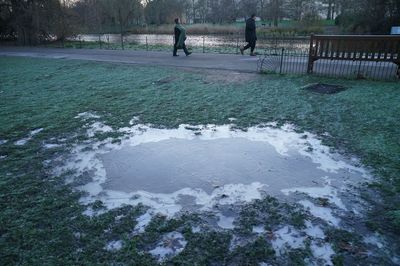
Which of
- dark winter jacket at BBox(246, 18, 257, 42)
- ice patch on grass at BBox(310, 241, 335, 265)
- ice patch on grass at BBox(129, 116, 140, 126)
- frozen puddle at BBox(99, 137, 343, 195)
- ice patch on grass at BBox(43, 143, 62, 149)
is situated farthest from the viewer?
dark winter jacket at BBox(246, 18, 257, 42)

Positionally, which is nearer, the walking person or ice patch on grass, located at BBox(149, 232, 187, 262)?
ice patch on grass, located at BBox(149, 232, 187, 262)

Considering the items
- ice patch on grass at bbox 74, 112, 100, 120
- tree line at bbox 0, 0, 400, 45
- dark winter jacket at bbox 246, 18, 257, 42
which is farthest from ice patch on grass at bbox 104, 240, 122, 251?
tree line at bbox 0, 0, 400, 45

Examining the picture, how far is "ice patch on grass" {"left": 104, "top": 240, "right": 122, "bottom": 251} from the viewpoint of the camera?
2.93 m

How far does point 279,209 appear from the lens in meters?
3.51

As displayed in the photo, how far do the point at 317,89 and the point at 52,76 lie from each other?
9.58 metres

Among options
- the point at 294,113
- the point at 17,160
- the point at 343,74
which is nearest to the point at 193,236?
the point at 17,160

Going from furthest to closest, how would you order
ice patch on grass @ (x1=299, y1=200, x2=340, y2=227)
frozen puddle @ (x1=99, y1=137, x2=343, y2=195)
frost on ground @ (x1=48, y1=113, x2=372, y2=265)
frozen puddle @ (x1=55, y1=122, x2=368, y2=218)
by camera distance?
frozen puddle @ (x1=99, y1=137, x2=343, y2=195) → frozen puddle @ (x1=55, y1=122, x2=368, y2=218) → ice patch on grass @ (x1=299, y1=200, x2=340, y2=227) → frost on ground @ (x1=48, y1=113, x2=372, y2=265)

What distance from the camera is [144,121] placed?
6.45 metres

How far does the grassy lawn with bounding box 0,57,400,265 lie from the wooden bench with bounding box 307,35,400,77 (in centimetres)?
102

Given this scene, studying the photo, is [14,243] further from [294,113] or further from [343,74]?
[343,74]

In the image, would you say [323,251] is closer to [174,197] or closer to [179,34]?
[174,197]

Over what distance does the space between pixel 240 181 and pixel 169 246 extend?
1476mm

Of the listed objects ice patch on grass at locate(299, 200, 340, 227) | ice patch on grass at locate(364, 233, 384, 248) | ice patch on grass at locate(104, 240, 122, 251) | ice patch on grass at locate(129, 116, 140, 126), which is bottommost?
ice patch on grass at locate(104, 240, 122, 251)

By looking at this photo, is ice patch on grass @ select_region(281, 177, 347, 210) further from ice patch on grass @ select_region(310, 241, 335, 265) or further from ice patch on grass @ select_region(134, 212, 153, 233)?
ice patch on grass @ select_region(134, 212, 153, 233)
